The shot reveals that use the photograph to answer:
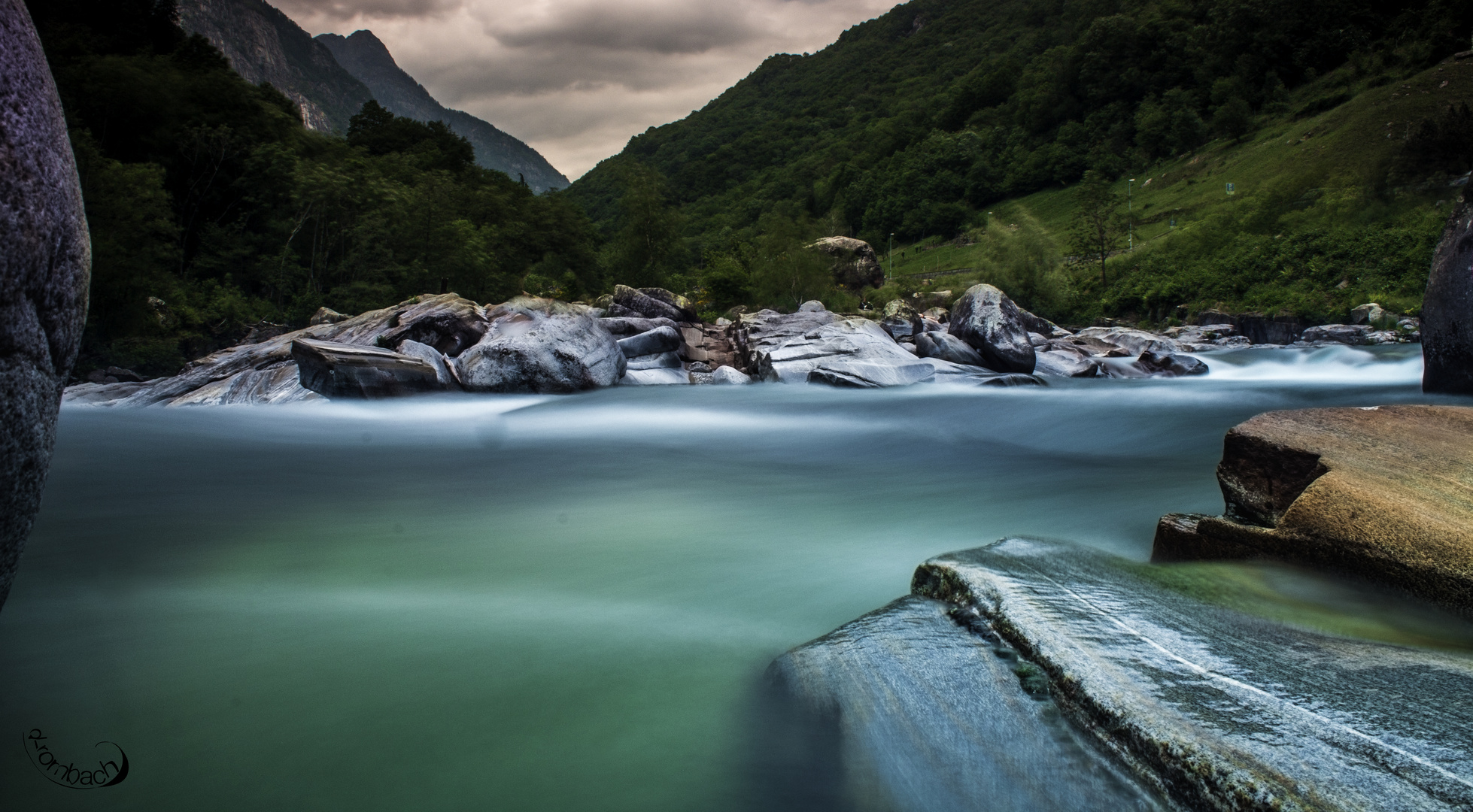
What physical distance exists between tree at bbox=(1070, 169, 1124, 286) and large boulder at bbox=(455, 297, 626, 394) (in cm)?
4423

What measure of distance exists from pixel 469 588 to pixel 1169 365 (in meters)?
23.7

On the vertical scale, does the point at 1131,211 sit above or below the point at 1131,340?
above

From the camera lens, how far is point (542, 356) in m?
16.6

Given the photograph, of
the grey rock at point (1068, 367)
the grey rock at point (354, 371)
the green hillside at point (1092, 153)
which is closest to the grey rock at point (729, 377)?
the grey rock at point (354, 371)

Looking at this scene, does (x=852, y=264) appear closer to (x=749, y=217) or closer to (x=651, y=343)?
(x=651, y=343)

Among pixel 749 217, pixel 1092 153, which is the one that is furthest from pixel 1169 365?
pixel 1092 153

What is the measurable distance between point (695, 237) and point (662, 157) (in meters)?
45.4

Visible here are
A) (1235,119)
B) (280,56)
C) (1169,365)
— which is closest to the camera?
(1169,365)

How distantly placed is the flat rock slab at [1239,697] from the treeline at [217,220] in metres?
27.7

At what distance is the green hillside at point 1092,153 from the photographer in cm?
4016

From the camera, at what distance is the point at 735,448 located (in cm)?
1005

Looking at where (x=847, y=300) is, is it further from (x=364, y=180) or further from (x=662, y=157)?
(x=662, y=157)

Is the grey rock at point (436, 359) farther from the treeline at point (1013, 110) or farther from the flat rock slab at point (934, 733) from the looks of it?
the treeline at point (1013, 110)
